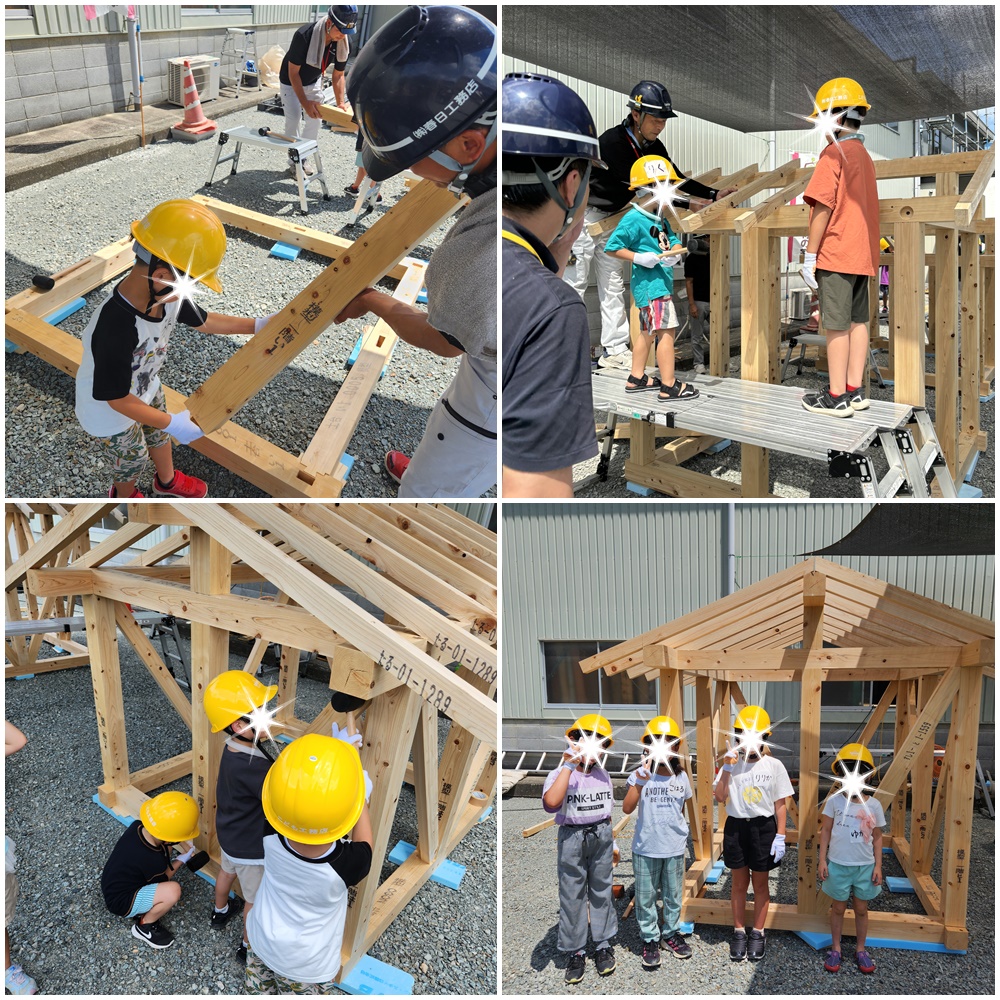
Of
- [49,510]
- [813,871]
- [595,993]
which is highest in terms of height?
[49,510]

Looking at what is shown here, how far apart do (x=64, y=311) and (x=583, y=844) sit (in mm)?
4236

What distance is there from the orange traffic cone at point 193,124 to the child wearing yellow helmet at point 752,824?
5069mm

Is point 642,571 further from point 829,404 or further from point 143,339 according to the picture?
point 143,339

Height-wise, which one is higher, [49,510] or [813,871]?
[49,510]

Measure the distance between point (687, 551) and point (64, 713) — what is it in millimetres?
6235

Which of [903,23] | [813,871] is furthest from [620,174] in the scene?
[813,871]

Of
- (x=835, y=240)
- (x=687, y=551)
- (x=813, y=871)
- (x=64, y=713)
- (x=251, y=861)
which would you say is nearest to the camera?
(x=251, y=861)

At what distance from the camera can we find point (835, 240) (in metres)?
4.19

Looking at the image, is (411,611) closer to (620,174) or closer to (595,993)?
(595,993)

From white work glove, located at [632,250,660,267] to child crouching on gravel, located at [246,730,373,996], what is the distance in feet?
11.8

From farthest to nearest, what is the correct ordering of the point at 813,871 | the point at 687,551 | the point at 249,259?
1. the point at 687,551
2. the point at 249,259
3. the point at 813,871

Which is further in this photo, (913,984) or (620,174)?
(620,174)

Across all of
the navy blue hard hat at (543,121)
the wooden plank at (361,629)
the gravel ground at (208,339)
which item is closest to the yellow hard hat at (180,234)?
the gravel ground at (208,339)

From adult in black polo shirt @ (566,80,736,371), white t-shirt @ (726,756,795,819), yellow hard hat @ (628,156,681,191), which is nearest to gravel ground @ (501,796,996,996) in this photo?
white t-shirt @ (726,756,795,819)
